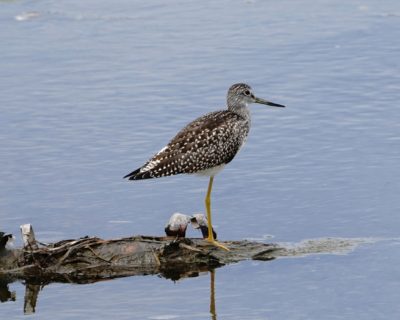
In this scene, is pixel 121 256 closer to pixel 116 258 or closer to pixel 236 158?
pixel 116 258

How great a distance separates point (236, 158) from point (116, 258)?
306cm

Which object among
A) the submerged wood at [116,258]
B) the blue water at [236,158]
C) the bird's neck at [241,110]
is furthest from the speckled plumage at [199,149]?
the submerged wood at [116,258]

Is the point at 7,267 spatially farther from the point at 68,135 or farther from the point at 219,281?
the point at 68,135

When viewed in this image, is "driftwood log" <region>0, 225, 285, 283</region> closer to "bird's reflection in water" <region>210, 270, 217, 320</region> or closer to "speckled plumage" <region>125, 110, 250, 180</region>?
"bird's reflection in water" <region>210, 270, 217, 320</region>

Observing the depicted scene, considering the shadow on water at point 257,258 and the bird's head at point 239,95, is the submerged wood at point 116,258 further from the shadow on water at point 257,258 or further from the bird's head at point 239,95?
the bird's head at point 239,95

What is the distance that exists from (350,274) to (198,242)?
156cm

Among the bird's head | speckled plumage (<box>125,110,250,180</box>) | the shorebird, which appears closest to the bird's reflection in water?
the shorebird

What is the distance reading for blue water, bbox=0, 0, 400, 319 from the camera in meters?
10.8

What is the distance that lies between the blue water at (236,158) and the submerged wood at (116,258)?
0.19 metres

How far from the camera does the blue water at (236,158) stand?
10758 mm

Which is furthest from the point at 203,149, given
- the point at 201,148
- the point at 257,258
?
the point at 257,258

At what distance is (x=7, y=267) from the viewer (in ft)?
36.9

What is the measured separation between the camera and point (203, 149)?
11945 millimetres

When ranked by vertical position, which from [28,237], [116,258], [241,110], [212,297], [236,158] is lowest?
[212,297]
